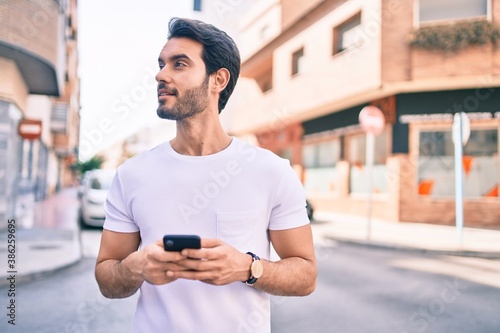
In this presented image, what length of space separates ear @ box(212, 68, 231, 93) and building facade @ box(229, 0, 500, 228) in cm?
1356

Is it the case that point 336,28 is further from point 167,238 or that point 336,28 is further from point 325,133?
point 167,238

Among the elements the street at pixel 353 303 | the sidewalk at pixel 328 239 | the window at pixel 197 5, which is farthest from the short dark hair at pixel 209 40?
the window at pixel 197 5

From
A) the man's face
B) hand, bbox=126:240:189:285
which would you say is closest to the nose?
the man's face

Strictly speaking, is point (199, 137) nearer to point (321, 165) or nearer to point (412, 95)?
point (412, 95)

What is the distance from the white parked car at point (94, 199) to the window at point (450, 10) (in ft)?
36.6

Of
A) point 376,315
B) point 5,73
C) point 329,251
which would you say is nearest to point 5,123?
point 5,73

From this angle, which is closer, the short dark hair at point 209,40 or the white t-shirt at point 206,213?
the white t-shirt at point 206,213

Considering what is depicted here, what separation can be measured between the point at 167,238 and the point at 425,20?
15590 mm

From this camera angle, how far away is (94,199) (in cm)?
1253

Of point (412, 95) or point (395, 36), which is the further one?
point (412, 95)

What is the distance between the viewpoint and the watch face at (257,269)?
1.40 meters

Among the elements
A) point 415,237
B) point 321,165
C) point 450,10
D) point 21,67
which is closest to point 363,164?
point 321,165

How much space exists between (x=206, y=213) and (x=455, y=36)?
14592 mm

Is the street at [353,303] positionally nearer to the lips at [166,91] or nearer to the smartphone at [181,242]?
the lips at [166,91]
